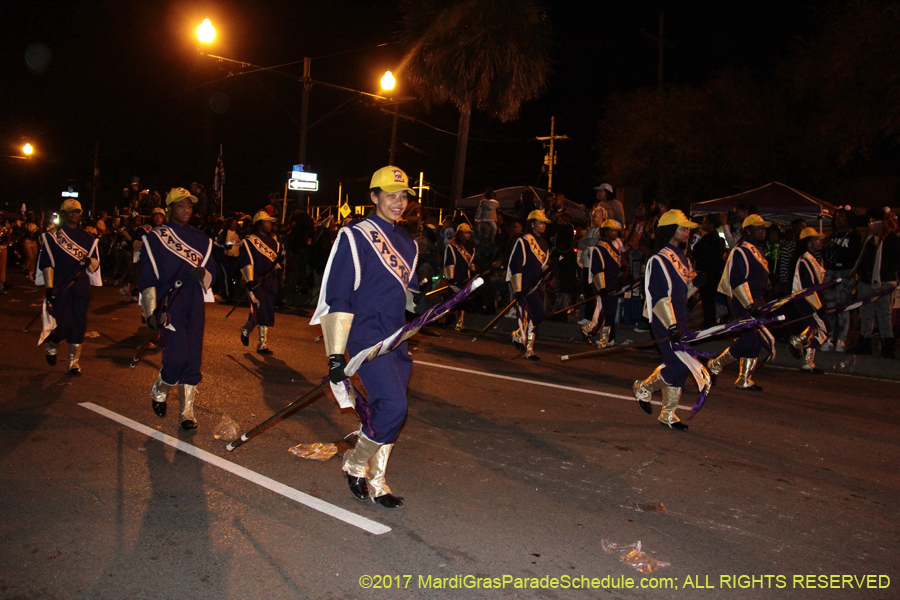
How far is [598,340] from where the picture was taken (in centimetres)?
1305

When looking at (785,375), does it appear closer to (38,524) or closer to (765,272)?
(765,272)

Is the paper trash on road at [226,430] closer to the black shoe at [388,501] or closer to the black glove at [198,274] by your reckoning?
the black glove at [198,274]

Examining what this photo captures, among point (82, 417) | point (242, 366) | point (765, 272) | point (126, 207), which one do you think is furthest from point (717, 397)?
point (126, 207)

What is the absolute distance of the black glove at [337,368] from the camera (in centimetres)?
459

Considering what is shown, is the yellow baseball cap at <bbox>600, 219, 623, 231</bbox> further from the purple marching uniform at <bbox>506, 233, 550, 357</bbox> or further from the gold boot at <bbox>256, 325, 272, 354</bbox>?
the gold boot at <bbox>256, 325, 272, 354</bbox>

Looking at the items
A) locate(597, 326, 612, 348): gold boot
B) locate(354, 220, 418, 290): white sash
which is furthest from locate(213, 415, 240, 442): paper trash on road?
locate(597, 326, 612, 348): gold boot

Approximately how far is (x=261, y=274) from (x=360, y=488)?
7.10 metres

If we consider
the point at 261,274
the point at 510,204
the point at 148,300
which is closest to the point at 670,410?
the point at 148,300

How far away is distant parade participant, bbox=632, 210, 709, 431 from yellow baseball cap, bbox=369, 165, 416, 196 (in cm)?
309

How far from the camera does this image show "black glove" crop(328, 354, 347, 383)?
15.1 feet

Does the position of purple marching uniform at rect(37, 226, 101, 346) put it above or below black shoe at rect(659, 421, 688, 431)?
above

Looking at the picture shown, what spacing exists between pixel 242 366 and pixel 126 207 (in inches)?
753

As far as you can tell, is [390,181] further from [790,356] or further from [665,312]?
[790,356]

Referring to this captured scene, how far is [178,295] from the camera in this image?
6.67 metres
